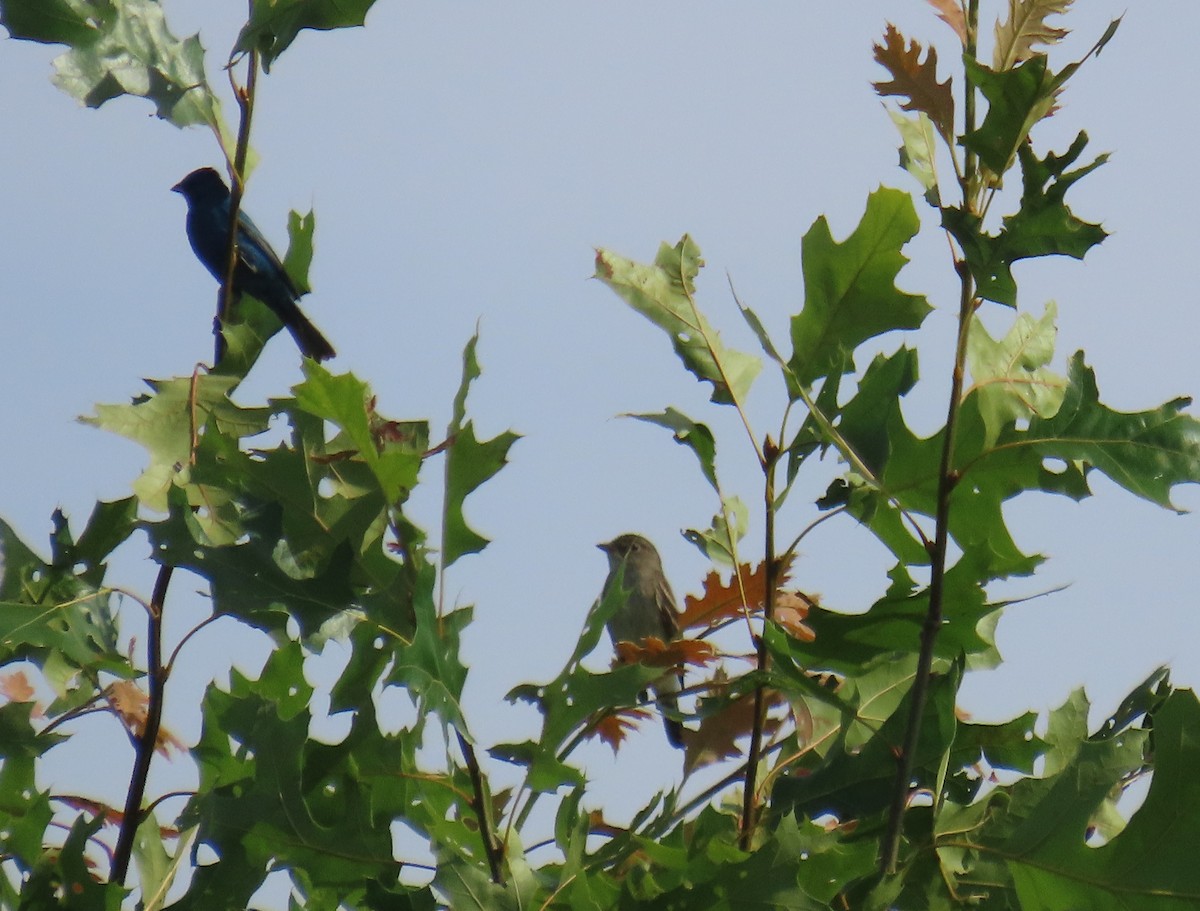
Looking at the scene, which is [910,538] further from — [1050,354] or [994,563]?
[1050,354]

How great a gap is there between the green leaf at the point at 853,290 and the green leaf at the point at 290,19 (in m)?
1.05

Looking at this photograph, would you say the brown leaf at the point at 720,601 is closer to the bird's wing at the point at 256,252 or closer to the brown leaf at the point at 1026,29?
the brown leaf at the point at 1026,29

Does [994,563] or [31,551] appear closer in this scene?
[994,563]

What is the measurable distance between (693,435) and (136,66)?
149 centimetres

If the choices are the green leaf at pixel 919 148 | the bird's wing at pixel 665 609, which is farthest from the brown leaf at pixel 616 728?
the bird's wing at pixel 665 609

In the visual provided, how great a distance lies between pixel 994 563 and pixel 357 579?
45.0 inches

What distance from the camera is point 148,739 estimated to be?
277 cm

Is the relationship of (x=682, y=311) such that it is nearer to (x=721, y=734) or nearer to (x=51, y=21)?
(x=721, y=734)

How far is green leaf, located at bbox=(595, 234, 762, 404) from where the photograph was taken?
2844 millimetres

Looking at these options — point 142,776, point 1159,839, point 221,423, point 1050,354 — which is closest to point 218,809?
point 142,776

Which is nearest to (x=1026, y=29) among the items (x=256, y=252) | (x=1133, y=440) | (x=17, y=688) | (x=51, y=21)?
(x=1133, y=440)

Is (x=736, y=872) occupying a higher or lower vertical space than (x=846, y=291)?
lower

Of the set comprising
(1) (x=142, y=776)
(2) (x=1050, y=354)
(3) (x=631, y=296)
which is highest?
(3) (x=631, y=296)

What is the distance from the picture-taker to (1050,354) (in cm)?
298
